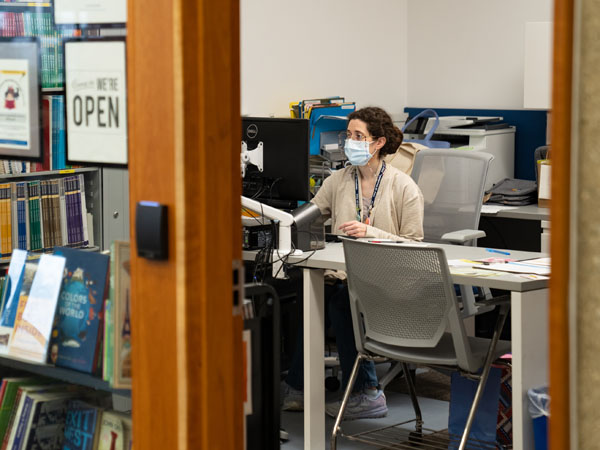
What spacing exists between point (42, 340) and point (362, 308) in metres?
1.96

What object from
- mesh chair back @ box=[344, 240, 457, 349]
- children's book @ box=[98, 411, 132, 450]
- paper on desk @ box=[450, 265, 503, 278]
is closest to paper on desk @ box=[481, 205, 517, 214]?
paper on desk @ box=[450, 265, 503, 278]

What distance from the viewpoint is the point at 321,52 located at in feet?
21.4

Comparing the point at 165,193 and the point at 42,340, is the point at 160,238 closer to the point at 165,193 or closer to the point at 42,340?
the point at 165,193

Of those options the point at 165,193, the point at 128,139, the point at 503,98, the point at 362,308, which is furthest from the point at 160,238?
the point at 503,98

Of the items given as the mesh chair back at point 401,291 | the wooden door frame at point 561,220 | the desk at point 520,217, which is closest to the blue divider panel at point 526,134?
the desk at point 520,217

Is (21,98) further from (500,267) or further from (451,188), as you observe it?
(451,188)

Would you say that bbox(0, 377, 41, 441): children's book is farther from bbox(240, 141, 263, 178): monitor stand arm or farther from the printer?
the printer

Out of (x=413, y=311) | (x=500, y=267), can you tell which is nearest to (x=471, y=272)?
(x=500, y=267)

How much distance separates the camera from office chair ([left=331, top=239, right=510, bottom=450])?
3346 mm

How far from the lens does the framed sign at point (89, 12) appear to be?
161cm

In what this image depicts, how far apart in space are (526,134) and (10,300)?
527 cm

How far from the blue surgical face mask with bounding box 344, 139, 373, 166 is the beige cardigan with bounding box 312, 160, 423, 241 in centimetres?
6

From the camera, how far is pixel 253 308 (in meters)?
1.64

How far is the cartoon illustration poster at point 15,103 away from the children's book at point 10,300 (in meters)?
0.25
